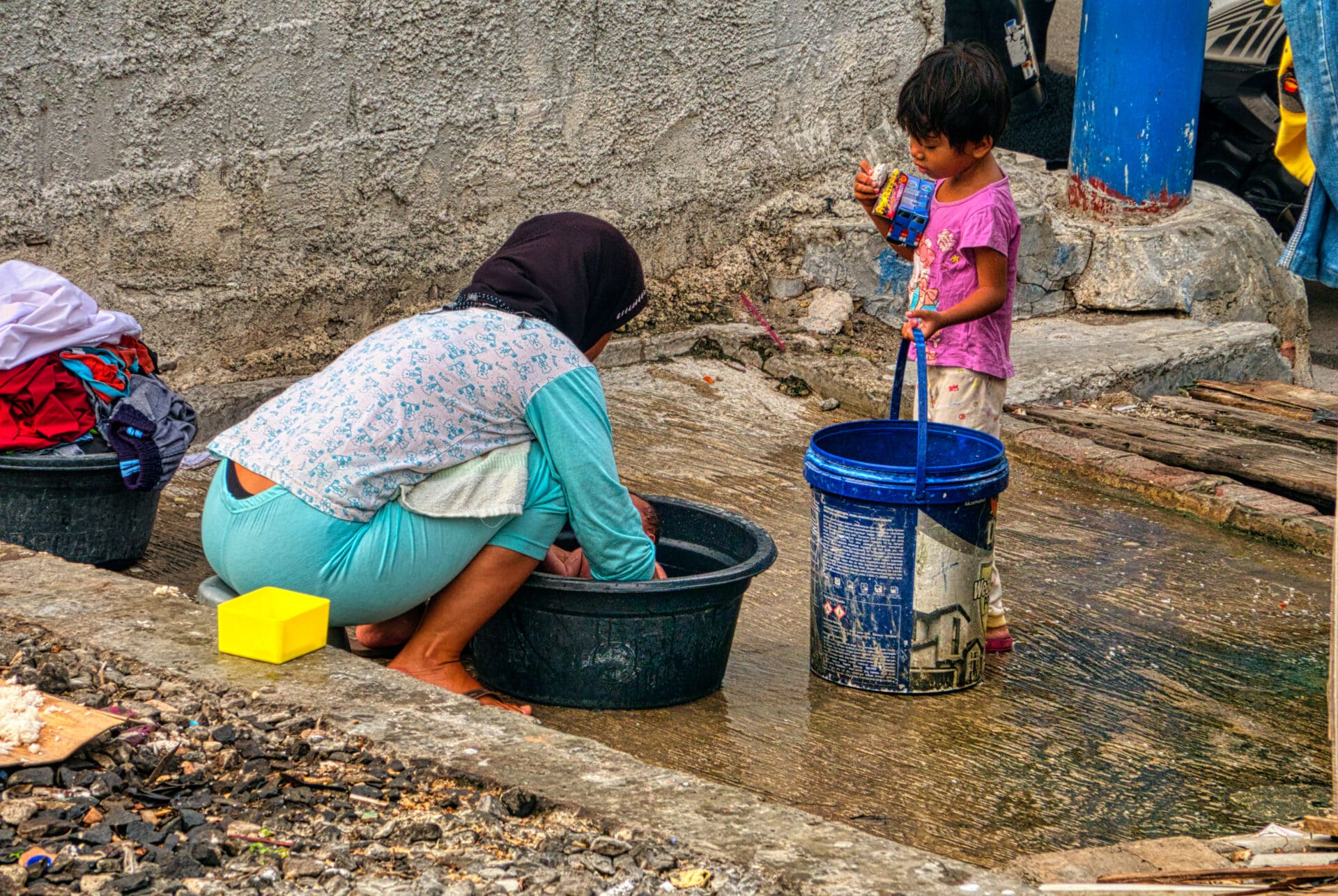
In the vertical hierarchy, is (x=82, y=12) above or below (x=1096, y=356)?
above

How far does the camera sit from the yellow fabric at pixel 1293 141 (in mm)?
2781

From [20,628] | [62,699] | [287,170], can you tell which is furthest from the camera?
[287,170]

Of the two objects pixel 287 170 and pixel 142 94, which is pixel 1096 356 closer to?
pixel 287 170

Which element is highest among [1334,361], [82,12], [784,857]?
[82,12]

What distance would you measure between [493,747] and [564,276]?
1.14 m

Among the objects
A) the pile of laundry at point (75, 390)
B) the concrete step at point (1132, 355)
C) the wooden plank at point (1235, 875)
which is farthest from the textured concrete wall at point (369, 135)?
the wooden plank at point (1235, 875)

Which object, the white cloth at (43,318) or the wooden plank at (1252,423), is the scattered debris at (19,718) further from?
the wooden plank at (1252,423)

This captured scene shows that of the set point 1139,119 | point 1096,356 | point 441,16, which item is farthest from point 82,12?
point 1139,119

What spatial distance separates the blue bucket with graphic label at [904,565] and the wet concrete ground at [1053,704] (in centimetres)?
7

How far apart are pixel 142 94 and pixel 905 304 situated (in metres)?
3.38

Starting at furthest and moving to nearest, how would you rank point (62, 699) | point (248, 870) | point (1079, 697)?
1. point (1079, 697)
2. point (62, 699)
3. point (248, 870)

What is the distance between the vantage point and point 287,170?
5.02 metres

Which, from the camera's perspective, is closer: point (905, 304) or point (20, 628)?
point (20, 628)

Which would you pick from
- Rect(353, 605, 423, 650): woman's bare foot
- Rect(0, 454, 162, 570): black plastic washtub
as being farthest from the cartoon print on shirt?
Rect(0, 454, 162, 570): black plastic washtub
